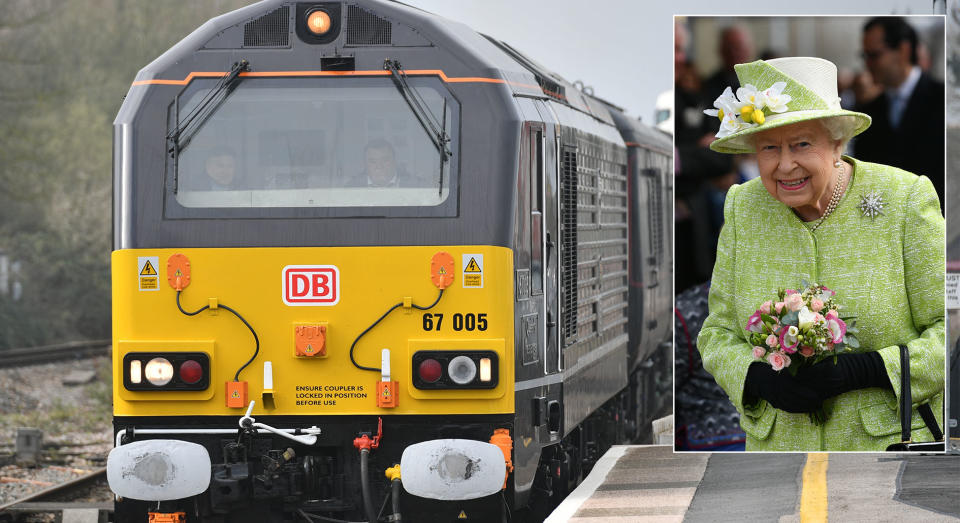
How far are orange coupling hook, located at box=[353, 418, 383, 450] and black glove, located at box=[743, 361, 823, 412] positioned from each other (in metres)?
3.03

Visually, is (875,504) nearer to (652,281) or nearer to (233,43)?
(233,43)

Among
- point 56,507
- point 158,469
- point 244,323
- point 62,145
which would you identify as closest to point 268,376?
point 244,323

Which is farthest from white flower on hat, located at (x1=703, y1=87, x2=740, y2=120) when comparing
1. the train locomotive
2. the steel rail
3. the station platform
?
the steel rail

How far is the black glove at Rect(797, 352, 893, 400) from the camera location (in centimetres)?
418

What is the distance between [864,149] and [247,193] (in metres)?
3.64

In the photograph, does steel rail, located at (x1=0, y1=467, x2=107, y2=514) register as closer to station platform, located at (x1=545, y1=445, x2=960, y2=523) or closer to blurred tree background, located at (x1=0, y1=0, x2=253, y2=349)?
station platform, located at (x1=545, y1=445, x2=960, y2=523)

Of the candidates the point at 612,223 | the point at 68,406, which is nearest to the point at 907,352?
the point at 612,223

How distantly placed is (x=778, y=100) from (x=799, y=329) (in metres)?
0.70

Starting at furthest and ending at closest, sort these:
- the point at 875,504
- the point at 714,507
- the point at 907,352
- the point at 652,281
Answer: the point at 652,281, the point at 714,507, the point at 875,504, the point at 907,352

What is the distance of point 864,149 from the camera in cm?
437

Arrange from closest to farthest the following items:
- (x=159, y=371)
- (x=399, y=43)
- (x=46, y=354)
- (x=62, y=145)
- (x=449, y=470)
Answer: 1. (x=449, y=470)
2. (x=159, y=371)
3. (x=399, y=43)
4. (x=46, y=354)
5. (x=62, y=145)

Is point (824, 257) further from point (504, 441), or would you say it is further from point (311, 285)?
point (311, 285)

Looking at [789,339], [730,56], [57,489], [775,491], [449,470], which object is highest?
[730,56]

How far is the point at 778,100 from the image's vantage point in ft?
13.9
